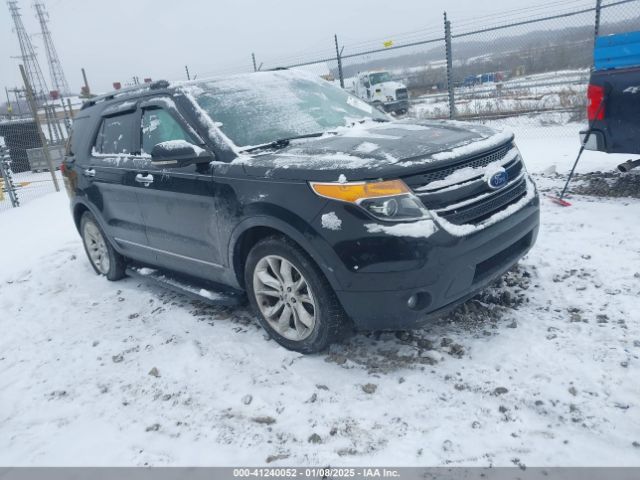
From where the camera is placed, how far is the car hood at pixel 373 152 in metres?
2.69

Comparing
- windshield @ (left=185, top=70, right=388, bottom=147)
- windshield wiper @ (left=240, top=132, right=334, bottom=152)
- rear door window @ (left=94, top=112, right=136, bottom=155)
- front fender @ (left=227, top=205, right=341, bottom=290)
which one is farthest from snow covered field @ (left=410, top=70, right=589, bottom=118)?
front fender @ (left=227, top=205, right=341, bottom=290)

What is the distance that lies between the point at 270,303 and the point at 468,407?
1.44 metres

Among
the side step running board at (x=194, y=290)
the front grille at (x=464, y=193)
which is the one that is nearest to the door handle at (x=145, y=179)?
the side step running board at (x=194, y=290)

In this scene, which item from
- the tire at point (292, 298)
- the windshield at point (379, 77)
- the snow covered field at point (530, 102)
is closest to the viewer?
the tire at point (292, 298)

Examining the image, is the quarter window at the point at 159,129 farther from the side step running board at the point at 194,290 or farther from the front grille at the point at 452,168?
the front grille at the point at 452,168

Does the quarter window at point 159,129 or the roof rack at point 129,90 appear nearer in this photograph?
the quarter window at point 159,129

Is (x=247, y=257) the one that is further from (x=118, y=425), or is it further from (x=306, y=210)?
(x=118, y=425)

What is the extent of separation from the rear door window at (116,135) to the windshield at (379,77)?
2198 centimetres

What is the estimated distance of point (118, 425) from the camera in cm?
279

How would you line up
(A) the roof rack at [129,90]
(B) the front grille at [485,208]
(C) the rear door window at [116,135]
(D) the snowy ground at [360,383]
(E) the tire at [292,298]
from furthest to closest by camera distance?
(C) the rear door window at [116,135] < (A) the roof rack at [129,90] < (E) the tire at [292,298] < (B) the front grille at [485,208] < (D) the snowy ground at [360,383]

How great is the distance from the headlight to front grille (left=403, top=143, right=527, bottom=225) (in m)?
0.06

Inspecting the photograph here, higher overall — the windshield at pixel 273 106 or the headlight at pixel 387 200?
the windshield at pixel 273 106

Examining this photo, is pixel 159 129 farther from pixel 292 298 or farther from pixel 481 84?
pixel 481 84

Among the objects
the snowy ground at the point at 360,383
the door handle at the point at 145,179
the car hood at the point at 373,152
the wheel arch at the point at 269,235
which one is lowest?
the snowy ground at the point at 360,383
